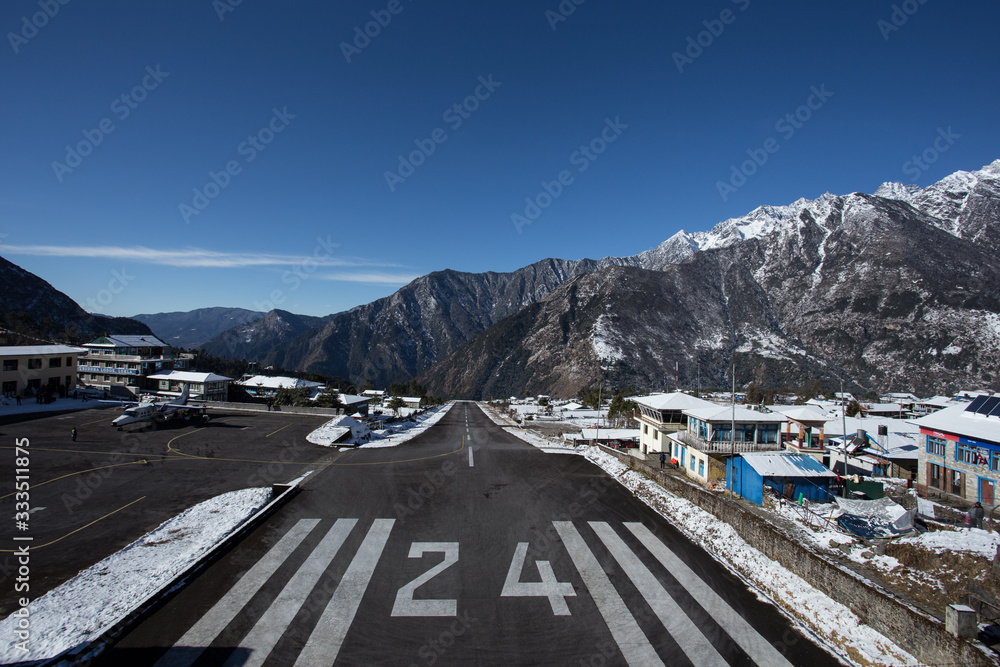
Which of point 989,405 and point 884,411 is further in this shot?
point 884,411

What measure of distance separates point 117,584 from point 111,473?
1619 cm

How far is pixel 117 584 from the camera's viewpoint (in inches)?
505

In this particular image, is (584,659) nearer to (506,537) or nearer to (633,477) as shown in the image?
(506,537)

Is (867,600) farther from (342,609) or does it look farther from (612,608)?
(342,609)

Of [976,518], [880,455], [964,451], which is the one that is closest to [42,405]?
[976,518]

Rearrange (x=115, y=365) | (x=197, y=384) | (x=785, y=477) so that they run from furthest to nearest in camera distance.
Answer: (x=115, y=365), (x=197, y=384), (x=785, y=477)

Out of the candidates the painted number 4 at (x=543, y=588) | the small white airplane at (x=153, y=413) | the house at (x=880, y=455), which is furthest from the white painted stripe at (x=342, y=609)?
the house at (x=880, y=455)

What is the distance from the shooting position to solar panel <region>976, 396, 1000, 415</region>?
27500mm

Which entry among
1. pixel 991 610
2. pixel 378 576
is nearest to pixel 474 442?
pixel 378 576

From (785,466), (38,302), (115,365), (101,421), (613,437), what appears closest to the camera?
(785,466)

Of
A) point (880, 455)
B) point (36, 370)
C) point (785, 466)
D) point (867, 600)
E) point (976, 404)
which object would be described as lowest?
point (880, 455)

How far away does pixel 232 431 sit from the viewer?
40312 mm

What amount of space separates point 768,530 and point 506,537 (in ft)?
30.3

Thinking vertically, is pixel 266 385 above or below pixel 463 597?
below
